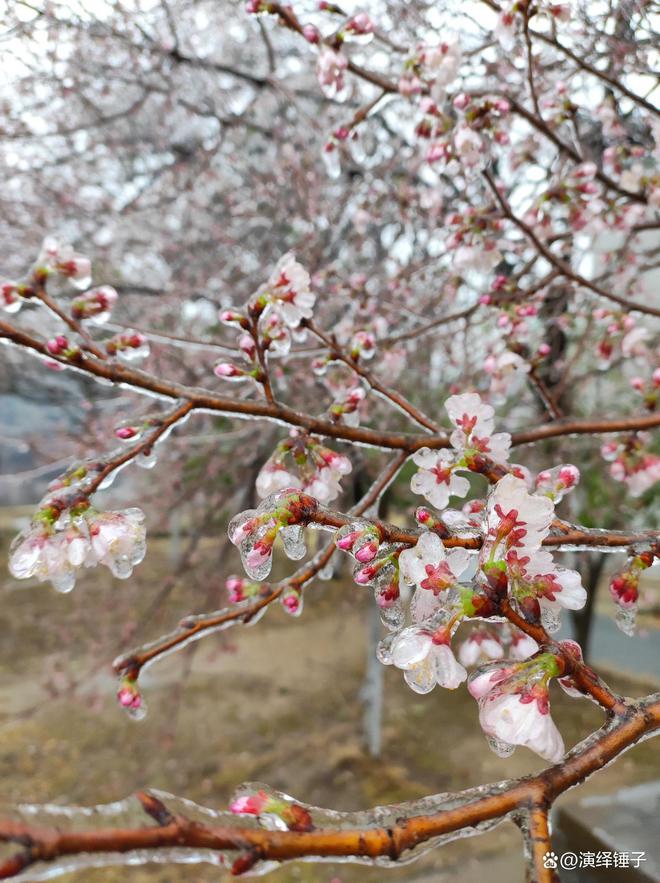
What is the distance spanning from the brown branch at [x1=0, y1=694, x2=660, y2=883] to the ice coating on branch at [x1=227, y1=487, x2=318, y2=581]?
0.26 m

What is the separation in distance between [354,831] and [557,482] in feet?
1.76

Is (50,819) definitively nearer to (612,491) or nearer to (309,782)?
(612,491)

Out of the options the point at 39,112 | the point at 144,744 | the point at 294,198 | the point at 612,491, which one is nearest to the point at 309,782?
the point at 144,744

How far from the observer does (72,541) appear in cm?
78

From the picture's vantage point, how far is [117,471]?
844 mm

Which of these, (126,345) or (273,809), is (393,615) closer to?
(273,809)

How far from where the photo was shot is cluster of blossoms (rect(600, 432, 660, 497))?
4.36 ft

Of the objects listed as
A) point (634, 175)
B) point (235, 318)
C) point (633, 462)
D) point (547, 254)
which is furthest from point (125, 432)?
point (634, 175)

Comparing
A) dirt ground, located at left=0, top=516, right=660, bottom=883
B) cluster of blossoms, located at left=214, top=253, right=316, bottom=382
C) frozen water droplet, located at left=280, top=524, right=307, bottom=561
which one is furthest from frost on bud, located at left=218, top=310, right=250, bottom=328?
dirt ground, located at left=0, top=516, right=660, bottom=883

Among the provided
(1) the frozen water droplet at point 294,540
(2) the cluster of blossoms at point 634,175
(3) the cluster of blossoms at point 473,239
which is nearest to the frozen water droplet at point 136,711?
(1) the frozen water droplet at point 294,540

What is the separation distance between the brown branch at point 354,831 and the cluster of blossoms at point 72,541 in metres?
0.41

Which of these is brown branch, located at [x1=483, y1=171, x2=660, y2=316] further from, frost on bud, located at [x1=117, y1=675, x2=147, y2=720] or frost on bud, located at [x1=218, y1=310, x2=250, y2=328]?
frost on bud, located at [x1=117, y1=675, x2=147, y2=720]

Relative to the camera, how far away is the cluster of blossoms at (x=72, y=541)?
2.50ft

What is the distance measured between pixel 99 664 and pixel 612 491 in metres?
3.11
